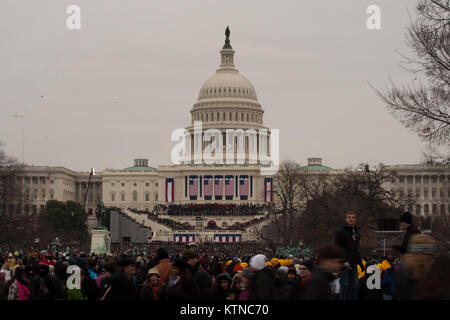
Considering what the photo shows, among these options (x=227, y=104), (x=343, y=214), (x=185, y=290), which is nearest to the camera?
(x=185, y=290)

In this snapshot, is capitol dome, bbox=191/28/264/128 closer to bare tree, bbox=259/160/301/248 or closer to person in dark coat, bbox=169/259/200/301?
bare tree, bbox=259/160/301/248

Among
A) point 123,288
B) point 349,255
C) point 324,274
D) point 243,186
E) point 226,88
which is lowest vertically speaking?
point 123,288

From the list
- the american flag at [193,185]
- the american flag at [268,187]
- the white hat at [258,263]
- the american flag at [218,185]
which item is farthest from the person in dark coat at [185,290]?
the american flag at [193,185]

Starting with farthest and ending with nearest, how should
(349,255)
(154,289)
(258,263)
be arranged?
(349,255)
(154,289)
(258,263)

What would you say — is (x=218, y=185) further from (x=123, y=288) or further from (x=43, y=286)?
(x=123, y=288)

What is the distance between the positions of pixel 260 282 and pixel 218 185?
535 ft

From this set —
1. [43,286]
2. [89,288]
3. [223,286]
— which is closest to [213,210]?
[89,288]

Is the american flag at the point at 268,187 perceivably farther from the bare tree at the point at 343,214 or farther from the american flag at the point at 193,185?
the bare tree at the point at 343,214

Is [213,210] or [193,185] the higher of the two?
[193,185]

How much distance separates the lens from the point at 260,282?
16531mm

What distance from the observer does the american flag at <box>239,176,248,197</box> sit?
584 feet

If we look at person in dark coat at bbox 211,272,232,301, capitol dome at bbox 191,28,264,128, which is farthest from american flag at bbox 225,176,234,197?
person in dark coat at bbox 211,272,232,301

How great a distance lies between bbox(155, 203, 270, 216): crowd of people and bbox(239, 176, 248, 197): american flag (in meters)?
11.9

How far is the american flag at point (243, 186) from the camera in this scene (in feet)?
584
